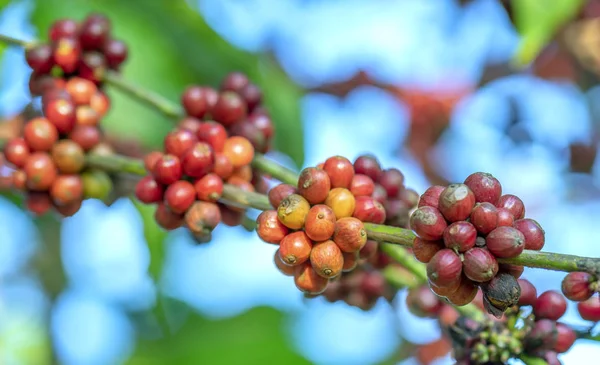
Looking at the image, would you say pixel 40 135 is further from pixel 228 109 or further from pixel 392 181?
pixel 392 181

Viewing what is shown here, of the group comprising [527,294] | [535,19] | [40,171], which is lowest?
[40,171]

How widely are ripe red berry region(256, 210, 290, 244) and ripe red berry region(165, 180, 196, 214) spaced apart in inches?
7.9

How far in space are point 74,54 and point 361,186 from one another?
31.9 inches

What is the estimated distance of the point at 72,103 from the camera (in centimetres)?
160

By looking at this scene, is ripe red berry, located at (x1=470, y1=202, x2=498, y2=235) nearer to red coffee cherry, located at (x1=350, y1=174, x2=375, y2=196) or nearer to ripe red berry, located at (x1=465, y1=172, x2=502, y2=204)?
ripe red berry, located at (x1=465, y1=172, x2=502, y2=204)

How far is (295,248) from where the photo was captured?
114 centimetres

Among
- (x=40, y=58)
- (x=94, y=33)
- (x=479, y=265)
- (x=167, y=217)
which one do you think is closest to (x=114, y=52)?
(x=94, y=33)

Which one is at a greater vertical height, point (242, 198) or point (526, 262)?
point (526, 262)

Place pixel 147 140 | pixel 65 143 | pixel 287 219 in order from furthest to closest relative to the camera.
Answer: pixel 147 140 → pixel 65 143 → pixel 287 219

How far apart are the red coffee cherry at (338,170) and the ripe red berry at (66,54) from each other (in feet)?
2.48

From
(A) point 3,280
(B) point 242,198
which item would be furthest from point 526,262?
(A) point 3,280

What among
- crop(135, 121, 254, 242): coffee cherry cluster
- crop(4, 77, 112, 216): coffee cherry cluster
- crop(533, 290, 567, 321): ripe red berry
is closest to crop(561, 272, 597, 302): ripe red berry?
crop(533, 290, 567, 321): ripe red berry

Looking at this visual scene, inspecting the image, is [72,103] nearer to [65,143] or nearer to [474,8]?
[65,143]

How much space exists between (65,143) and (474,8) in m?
1.63
